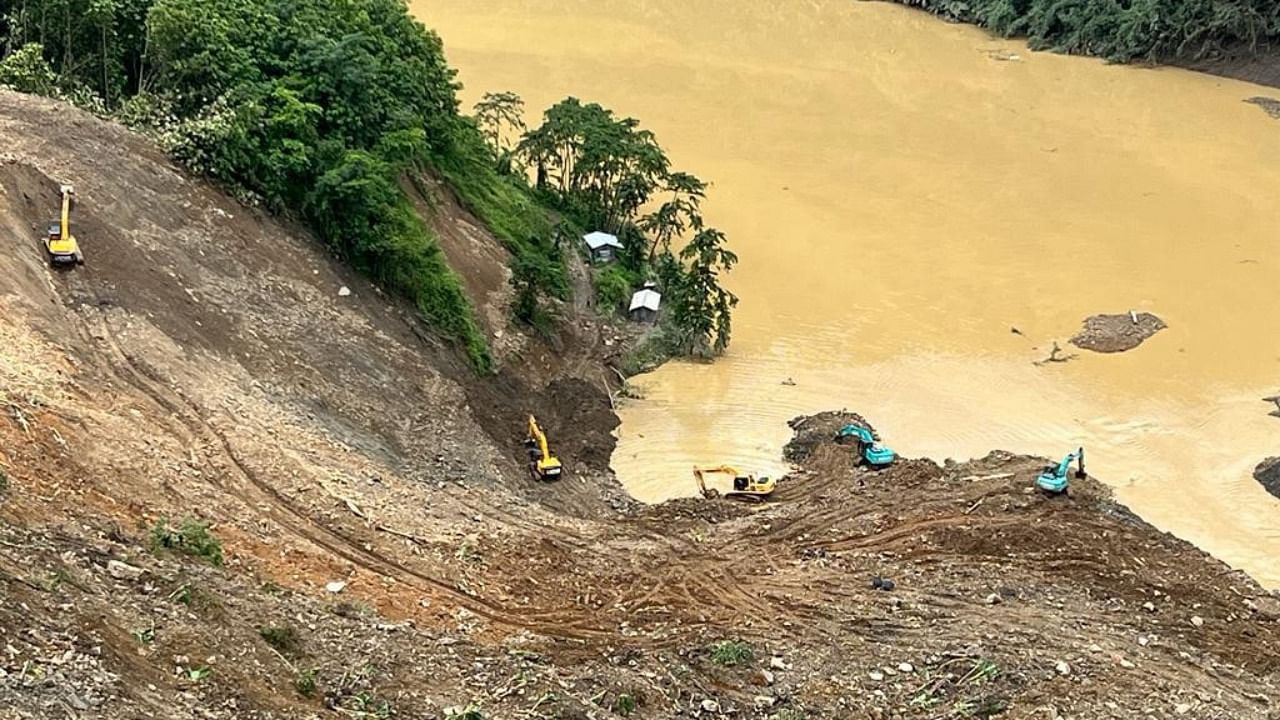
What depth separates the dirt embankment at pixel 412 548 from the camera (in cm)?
931

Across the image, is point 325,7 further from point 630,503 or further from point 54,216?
point 630,503

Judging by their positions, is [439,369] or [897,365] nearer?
[439,369]

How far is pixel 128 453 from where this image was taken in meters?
12.1

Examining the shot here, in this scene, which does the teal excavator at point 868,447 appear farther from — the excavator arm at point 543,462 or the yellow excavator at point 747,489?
the excavator arm at point 543,462

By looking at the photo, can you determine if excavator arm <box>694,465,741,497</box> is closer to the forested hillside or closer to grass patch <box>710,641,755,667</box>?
the forested hillside

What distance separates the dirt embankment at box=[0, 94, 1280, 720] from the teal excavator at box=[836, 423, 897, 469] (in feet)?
1.05

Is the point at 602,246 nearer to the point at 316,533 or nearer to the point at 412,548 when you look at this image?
the point at 412,548

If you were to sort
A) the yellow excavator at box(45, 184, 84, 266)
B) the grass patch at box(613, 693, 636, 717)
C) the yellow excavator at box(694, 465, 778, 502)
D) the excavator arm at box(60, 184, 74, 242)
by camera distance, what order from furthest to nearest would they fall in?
the yellow excavator at box(694, 465, 778, 502) < the excavator arm at box(60, 184, 74, 242) < the yellow excavator at box(45, 184, 84, 266) < the grass patch at box(613, 693, 636, 717)

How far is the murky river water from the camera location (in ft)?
65.8

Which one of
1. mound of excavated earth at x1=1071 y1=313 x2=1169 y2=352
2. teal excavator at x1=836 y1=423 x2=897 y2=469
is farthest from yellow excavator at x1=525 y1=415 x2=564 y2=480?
mound of excavated earth at x1=1071 y1=313 x2=1169 y2=352

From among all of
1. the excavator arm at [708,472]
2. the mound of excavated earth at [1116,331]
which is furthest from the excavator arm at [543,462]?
the mound of excavated earth at [1116,331]

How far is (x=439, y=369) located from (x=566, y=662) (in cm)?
804

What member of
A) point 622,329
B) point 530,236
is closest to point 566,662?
point 622,329

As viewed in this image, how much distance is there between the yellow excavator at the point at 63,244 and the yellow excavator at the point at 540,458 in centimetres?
614
